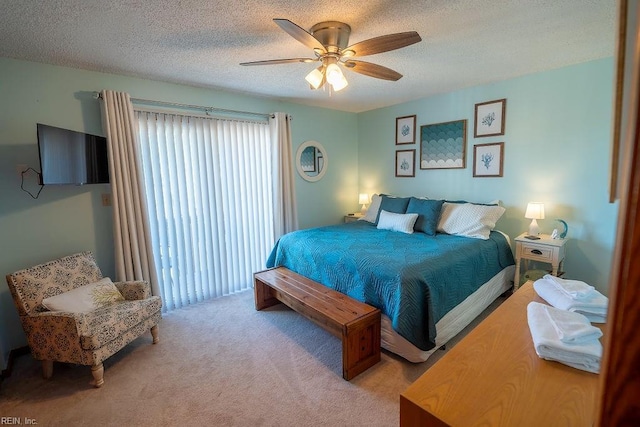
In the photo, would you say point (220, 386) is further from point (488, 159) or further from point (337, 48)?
point (488, 159)

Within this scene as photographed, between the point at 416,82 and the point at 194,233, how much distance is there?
3020mm

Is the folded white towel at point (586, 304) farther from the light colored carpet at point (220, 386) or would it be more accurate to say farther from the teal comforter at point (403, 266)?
the light colored carpet at point (220, 386)

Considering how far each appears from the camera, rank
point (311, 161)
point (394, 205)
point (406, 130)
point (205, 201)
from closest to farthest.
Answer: point (205, 201), point (394, 205), point (406, 130), point (311, 161)

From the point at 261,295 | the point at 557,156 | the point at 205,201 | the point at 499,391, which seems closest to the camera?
the point at 499,391

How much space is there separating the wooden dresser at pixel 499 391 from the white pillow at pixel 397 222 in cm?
235

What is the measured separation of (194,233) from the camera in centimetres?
326

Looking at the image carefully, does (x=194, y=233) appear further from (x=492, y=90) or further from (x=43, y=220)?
(x=492, y=90)

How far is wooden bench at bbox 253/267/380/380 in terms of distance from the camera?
79.8 inches

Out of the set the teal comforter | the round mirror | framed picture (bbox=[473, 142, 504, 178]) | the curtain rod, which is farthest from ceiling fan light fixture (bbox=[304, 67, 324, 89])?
framed picture (bbox=[473, 142, 504, 178])

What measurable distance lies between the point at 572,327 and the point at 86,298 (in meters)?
3.02

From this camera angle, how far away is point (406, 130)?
13.8 ft

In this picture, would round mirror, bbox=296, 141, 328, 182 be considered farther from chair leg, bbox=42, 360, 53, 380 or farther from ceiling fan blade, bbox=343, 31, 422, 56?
chair leg, bbox=42, 360, 53, 380

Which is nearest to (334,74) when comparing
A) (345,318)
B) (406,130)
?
(345,318)

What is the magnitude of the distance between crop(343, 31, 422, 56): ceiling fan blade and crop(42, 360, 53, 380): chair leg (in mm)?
3041
